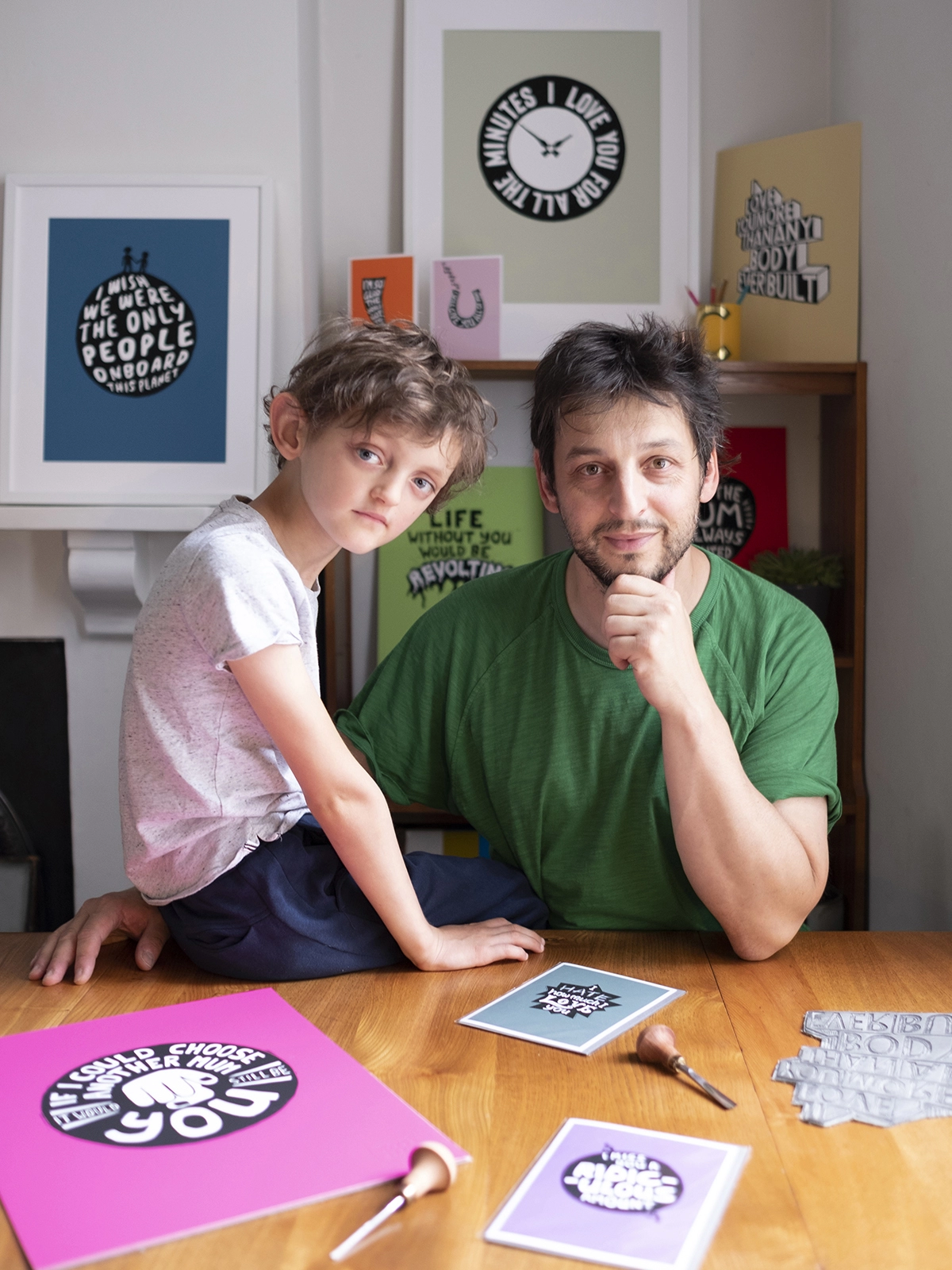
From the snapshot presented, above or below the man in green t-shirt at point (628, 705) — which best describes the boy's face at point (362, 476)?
above

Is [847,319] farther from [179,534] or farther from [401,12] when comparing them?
[179,534]

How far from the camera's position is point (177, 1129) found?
0.81 metres

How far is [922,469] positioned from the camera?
1942 millimetres

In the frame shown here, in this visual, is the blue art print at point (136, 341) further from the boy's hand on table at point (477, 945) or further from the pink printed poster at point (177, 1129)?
the pink printed poster at point (177, 1129)

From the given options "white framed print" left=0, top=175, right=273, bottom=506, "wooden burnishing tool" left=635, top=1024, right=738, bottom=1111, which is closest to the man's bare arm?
"wooden burnishing tool" left=635, top=1024, right=738, bottom=1111

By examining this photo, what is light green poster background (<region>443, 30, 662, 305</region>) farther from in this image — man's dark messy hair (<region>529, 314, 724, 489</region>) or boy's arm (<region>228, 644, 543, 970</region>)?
boy's arm (<region>228, 644, 543, 970</region>)

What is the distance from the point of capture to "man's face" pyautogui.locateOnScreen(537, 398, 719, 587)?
1.35 m

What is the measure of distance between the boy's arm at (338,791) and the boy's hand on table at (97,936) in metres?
0.26

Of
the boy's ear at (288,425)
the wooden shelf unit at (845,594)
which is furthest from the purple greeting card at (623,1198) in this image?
the wooden shelf unit at (845,594)

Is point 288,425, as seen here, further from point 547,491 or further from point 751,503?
point 751,503

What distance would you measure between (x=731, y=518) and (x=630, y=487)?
118 cm

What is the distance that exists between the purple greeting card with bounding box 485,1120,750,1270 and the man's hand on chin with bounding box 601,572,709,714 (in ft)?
1.70

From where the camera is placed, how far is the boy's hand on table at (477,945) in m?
1.15

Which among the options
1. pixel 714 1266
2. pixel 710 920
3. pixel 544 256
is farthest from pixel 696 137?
pixel 714 1266
